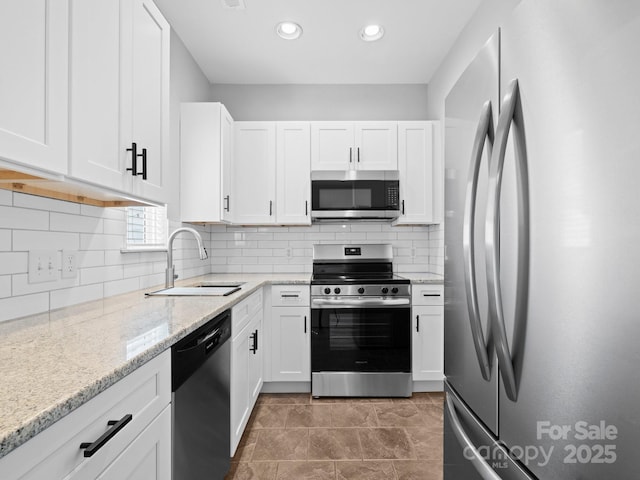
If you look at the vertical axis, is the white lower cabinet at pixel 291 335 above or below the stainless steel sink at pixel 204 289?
below

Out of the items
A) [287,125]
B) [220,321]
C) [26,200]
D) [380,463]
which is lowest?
[380,463]

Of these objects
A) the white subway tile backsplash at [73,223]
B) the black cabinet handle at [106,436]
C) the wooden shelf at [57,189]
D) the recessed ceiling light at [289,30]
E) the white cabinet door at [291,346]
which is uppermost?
the recessed ceiling light at [289,30]

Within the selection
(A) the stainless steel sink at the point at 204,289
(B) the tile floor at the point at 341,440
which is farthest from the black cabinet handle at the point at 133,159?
(B) the tile floor at the point at 341,440

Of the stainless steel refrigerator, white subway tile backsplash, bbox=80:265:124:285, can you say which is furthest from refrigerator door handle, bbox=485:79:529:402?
white subway tile backsplash, bbox=80:265:124:285

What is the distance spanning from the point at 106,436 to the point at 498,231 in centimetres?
97

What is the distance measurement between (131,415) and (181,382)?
330 millimetres

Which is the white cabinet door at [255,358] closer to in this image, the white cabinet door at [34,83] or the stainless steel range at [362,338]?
the stainless steel range at [362,338]

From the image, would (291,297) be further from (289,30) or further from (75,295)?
(289,30)

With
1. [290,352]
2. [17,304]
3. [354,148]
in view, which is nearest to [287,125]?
[354,148]

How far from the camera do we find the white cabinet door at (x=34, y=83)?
2.79ft

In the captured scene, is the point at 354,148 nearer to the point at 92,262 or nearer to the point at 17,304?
the point at 92,262

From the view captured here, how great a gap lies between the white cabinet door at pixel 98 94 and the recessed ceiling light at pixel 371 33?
5.76ft

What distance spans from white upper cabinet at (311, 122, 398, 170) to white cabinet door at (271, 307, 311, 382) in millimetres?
1303

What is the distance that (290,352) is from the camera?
114 inches
